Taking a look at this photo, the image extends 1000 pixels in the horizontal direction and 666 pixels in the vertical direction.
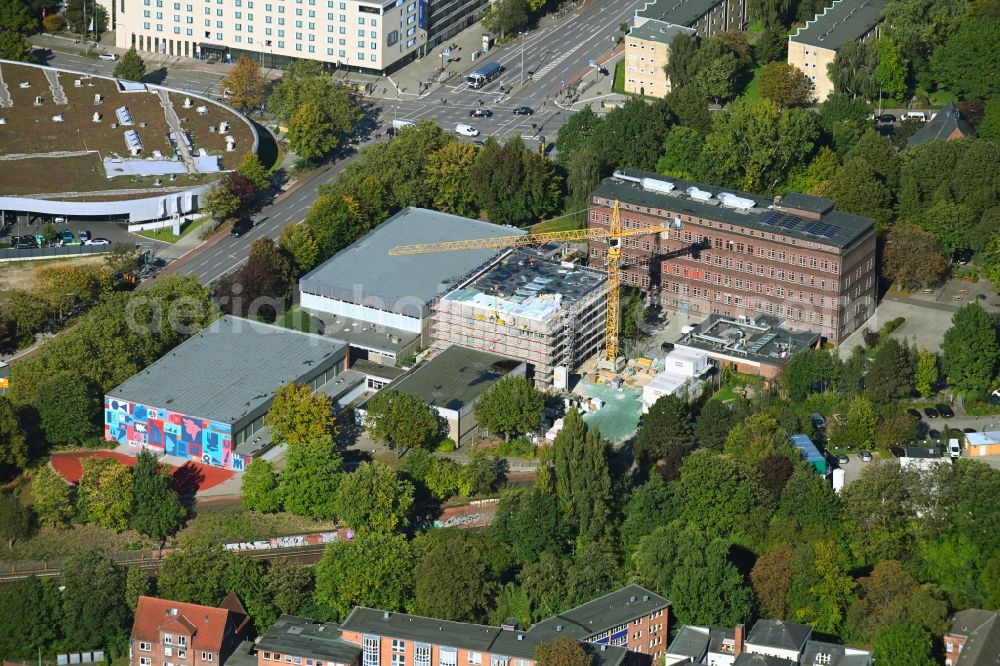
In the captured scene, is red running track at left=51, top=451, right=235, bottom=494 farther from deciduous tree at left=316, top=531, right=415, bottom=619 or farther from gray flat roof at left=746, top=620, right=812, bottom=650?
gray flat roof at left=746, top=620, right=812, bottom=650

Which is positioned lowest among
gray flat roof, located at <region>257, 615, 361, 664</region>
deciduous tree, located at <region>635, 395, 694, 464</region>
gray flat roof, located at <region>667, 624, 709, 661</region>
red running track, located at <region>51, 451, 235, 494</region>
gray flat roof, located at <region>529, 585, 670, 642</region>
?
red running track, located at <region>51, 451, 235, 494</region>

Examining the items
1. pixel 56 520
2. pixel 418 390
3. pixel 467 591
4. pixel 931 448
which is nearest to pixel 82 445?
pixel 56 520

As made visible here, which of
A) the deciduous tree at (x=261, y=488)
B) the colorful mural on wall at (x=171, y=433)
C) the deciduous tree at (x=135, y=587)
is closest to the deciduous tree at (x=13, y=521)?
the deciduous tree at (x=135, y=587)

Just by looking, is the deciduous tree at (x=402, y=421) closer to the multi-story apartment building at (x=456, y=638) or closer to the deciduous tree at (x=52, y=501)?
the multi-story apartment building at (x=456, y=638)

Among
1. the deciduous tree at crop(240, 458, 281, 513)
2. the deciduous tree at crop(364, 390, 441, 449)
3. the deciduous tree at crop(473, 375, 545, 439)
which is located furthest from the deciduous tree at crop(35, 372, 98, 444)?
the deciduous tree at crop(473, 375, 545, 439)

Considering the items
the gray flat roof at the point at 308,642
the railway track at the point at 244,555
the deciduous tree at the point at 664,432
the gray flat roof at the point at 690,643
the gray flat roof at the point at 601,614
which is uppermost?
the deciduous tree at the point at 664,432

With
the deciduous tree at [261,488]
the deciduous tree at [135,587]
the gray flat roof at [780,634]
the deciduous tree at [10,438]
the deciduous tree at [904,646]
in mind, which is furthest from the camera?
the deciduous tree at [10,438]
